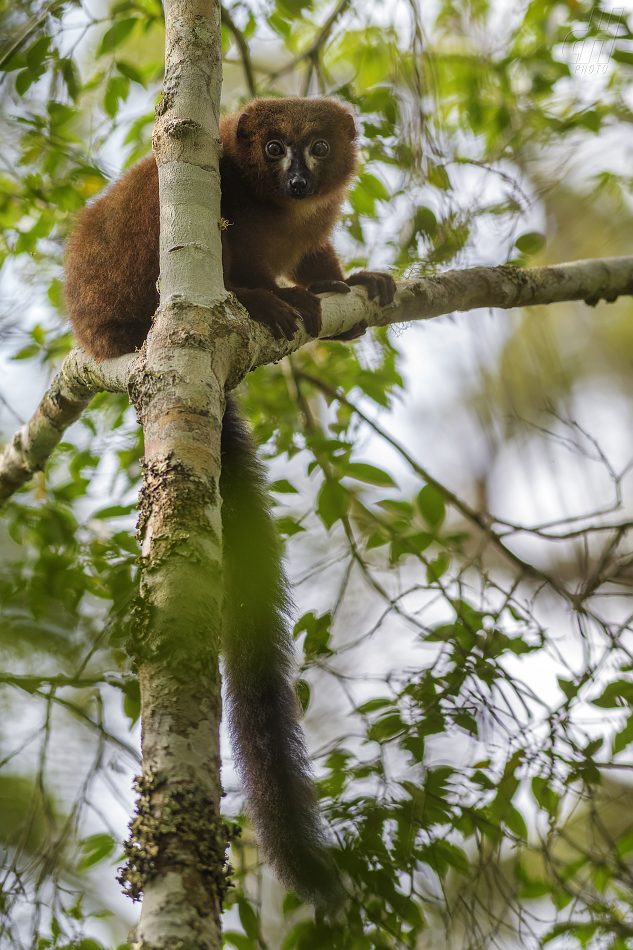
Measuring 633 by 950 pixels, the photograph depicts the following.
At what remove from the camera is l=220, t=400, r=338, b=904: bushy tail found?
7.07ft

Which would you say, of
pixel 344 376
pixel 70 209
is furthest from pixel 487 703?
pixel 70 209

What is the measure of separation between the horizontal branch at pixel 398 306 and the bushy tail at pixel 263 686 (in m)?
0.60

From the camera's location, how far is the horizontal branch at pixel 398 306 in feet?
10.0

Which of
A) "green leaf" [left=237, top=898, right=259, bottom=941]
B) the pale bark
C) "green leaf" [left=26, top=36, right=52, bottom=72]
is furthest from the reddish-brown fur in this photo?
"green leaf" [left=237, top=898, right=259, bottom=941]

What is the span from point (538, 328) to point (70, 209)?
318 centimetres

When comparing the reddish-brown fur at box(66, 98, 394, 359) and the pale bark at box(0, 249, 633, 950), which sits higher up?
the reddish-brown fur at box(66, 98, 394, 359)

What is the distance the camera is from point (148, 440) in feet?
5.64

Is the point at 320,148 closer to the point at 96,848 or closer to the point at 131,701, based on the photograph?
the point at 131,701

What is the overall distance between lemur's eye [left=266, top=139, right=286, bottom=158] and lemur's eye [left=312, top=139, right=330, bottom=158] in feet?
0.78

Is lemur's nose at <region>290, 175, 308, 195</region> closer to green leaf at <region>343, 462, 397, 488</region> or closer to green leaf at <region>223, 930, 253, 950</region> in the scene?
green leaf at <region>343, 462, 397, 488</region>

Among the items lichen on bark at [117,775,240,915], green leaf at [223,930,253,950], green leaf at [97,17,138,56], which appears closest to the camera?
lichen on bark at [117,775,240,915]

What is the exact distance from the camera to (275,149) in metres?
3.66

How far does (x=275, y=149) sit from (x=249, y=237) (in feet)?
1.91

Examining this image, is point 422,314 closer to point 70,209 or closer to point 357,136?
point 357,136
